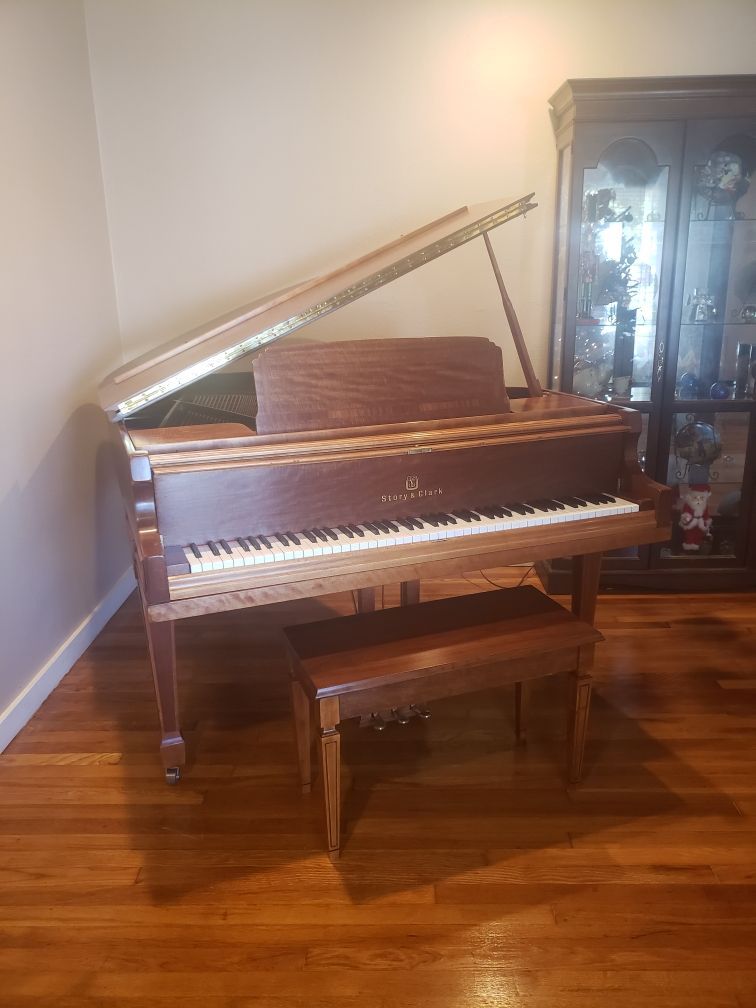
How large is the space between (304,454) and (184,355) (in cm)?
51

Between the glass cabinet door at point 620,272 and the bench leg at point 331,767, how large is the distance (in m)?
2.05

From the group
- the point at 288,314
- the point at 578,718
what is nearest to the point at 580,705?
the point at 578,718

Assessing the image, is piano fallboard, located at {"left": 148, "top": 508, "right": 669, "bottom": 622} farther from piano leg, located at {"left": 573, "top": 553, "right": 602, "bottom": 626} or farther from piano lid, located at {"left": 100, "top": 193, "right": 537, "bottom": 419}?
piano lid, located at {"left": 100, "top": 193, "right": 537, "bottom": 419}

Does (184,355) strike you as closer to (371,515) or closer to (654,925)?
(371,515)

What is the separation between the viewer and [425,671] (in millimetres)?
1788

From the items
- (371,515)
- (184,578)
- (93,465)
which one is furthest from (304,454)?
(93,465)

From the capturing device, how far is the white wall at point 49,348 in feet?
7.98

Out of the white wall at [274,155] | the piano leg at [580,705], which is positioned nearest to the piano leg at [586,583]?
the piano leg at [580,705]

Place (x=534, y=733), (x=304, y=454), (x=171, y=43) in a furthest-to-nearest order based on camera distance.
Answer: (x=171, y=43) < (x=534, y=733) < (x=304, y=454)

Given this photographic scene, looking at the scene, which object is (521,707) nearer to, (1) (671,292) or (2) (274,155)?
(1) (671,292)

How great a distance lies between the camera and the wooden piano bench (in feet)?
5.73

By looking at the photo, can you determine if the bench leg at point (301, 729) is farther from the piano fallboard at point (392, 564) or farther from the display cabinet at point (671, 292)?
the display cabinet at point (671, 292)

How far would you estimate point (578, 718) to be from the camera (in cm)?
200

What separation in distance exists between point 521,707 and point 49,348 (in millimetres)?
2067
